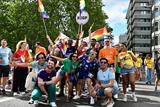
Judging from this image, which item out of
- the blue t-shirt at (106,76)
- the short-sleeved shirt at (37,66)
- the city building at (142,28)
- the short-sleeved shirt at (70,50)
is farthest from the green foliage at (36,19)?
the city building at (142,28)

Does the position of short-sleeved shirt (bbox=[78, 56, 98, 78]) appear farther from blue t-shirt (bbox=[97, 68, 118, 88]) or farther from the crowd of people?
blue t-shirt (bbox=[97, 68, 118, 88])

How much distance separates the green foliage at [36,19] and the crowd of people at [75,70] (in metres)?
47.0

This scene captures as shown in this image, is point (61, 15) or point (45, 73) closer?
point (45, 73)

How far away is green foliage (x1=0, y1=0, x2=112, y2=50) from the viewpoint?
64688 mm

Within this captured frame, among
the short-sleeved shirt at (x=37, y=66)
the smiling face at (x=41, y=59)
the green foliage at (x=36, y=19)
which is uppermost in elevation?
the green foliage at (x=36, y=19)

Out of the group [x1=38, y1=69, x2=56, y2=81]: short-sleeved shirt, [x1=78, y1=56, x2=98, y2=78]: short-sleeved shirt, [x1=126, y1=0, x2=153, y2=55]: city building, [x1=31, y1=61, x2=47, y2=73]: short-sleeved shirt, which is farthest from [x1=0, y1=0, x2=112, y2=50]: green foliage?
[x1=126, y1=0, x2=153, y2=55]: city building

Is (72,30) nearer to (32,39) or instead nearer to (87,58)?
(32,39)

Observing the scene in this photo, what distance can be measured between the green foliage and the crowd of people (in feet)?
154

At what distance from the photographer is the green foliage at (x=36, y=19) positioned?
64.7 meters

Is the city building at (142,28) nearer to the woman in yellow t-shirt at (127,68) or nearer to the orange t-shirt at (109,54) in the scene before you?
the woman in yellow t-shirt at (127,68)

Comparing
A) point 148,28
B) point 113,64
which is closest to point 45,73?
point 113,64

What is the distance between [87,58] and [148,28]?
118m

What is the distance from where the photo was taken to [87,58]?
547 inches

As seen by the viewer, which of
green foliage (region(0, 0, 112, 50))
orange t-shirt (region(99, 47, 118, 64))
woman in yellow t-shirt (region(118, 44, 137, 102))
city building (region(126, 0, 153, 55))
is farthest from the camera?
city building (region(126, 0, 153, 55))
